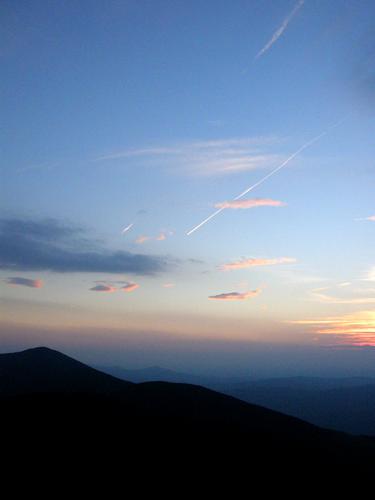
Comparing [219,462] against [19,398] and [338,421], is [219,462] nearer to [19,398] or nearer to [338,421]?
[19,398]

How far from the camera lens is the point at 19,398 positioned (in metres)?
45.4

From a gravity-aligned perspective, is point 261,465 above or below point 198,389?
below

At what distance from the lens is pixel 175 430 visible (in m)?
40.6

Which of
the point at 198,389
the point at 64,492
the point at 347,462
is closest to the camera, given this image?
the point at 64,492

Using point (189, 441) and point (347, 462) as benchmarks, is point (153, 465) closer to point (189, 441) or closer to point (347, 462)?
point (189, 441)

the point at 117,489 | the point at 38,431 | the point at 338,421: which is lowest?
the point at 338,421

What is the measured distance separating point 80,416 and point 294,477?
1975cm

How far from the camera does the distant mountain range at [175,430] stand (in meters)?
35.6

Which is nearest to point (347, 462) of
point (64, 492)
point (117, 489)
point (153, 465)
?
point (153, 465)

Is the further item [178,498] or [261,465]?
[261,465]

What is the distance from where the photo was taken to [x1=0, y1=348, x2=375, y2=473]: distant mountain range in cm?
3559

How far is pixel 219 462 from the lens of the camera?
116 feet

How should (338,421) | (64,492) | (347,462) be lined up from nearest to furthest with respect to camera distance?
(64,492) → (347,462) → (338,421)

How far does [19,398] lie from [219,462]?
74.7 feet
